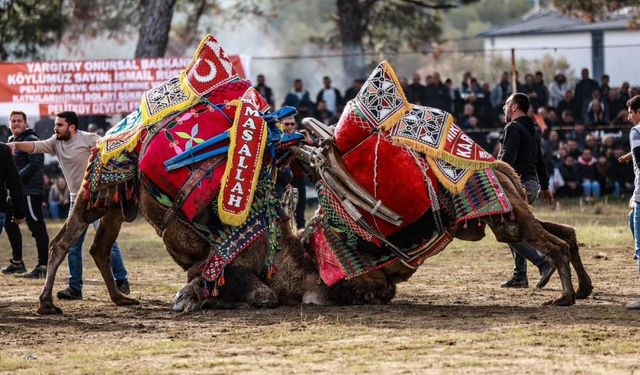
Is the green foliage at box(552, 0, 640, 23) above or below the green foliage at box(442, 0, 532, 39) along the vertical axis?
below

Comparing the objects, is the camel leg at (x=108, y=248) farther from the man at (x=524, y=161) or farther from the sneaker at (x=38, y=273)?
the man at (x=524, y=161)

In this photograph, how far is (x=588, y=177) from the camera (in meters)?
23.2

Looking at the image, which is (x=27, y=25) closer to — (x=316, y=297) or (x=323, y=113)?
(x=323, y=113)

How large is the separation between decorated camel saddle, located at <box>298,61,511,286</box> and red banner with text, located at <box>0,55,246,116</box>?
12.7 metres

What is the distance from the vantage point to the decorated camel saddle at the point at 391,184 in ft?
33.5

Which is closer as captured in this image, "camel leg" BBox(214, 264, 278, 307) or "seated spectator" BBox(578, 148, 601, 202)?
"camel leg" BBox(214, 264, 278, 307)

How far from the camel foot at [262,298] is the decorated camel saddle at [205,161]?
0.81ft

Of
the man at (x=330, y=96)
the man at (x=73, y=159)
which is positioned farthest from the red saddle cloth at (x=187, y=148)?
the man at (x=330, y=96)

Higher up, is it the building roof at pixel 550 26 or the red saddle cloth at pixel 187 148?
the building roof at pixel 550 26

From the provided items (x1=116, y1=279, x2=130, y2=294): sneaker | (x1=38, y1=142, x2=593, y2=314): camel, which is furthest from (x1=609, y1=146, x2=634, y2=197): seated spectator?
(x1=116, y1=279, x2=130, y2=294): sneaker

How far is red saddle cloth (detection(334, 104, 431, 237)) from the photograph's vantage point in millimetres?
10188

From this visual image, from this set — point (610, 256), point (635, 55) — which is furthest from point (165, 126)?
point (635, 55)

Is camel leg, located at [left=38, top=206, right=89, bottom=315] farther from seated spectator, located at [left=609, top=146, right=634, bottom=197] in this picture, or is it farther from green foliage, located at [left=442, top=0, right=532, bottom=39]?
green foliage, located at [left=442, top=0, right=532, bottom=39]

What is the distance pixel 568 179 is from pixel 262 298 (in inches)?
540
